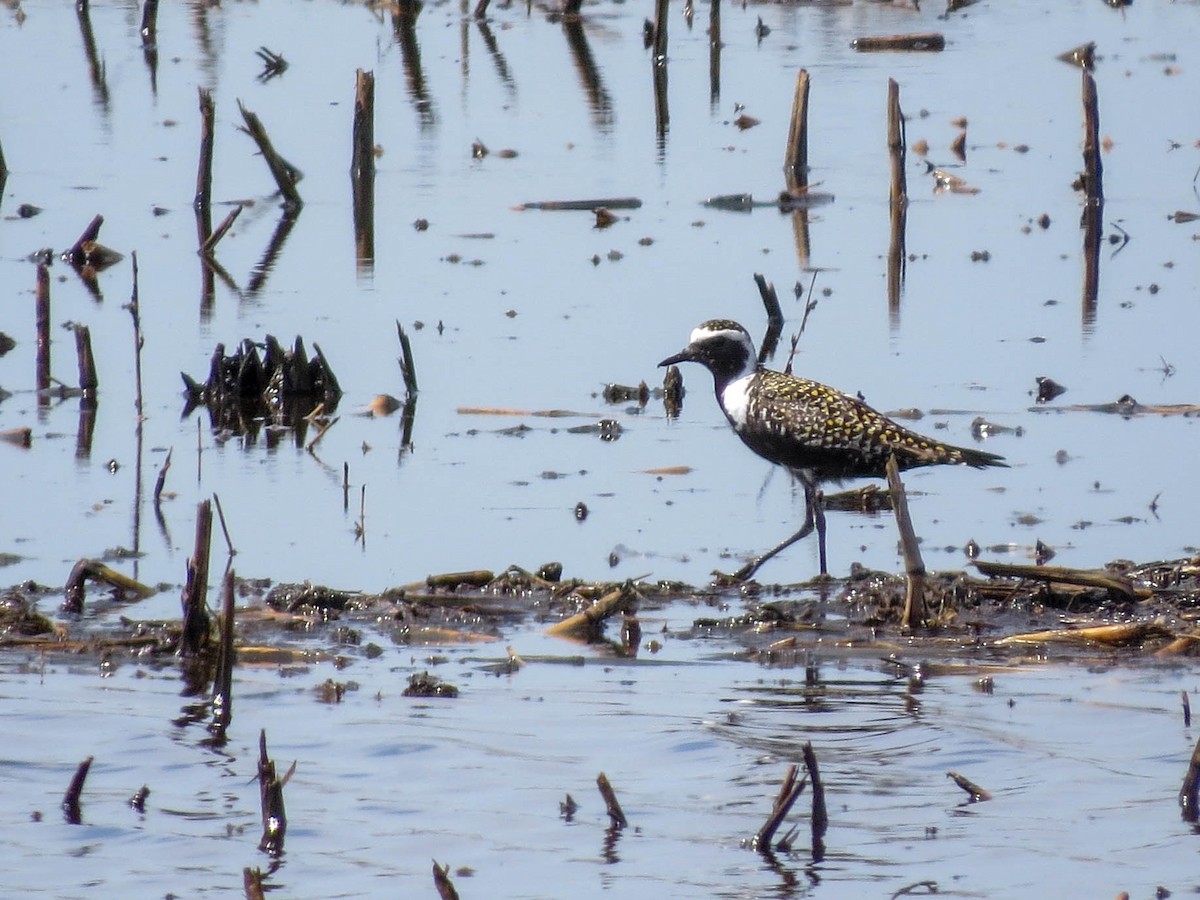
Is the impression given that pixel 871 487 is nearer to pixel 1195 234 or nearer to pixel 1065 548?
pixel 1065 548

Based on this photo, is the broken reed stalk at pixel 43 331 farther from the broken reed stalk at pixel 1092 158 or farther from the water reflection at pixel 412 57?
the water reflection at pixel 412 57

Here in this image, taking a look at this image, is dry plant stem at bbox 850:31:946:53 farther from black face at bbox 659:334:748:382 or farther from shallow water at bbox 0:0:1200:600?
black face at bbox 659:334:748:382

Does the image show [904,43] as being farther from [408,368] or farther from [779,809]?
[779,809]

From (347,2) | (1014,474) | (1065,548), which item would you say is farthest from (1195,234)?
(347,2)

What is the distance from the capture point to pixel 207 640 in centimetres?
876

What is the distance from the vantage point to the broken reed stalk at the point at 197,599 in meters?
8.07

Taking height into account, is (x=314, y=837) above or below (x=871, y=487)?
below

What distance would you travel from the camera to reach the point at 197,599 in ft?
28.0

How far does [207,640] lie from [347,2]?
27.6 meters

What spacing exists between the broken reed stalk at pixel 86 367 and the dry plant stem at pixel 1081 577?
687 cm

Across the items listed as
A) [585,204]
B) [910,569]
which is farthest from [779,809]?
[585,204]

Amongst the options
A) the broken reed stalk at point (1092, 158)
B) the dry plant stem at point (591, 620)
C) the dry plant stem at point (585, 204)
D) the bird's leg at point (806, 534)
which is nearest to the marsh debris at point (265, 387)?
the bird's leg at point (806, 534)

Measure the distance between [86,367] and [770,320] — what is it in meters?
5.02

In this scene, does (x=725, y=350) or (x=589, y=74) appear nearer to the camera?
(x=725, y=350)
